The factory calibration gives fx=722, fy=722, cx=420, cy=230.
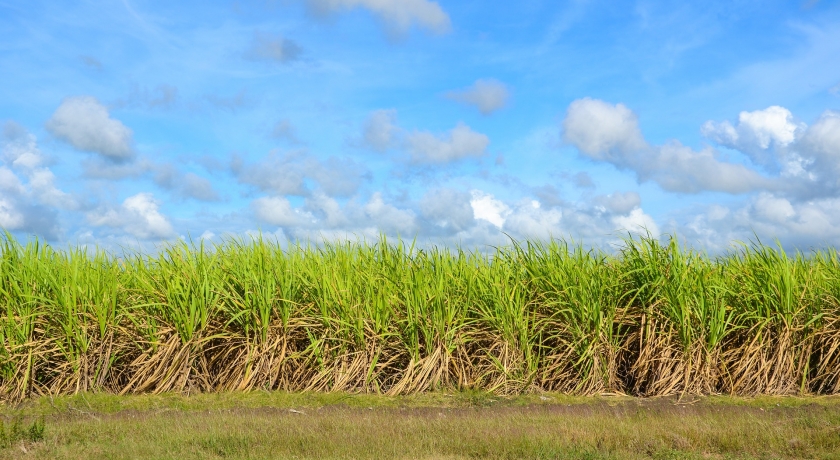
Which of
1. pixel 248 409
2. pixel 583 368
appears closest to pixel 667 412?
pixel 583 368

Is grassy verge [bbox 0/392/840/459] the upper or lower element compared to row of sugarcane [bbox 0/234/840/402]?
lower

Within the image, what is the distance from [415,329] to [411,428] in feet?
6.66

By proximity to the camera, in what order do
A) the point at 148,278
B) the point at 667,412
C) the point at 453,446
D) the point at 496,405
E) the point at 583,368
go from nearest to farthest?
the point at 453,446, the point at 667,412, the point at 496,405, the point at 583,368, the point at 148,278

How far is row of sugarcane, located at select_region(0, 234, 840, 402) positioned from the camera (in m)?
7.30

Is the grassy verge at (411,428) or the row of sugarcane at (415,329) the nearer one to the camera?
the grassy verge at (411,428)

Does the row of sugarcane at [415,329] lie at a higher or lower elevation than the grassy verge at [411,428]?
higher

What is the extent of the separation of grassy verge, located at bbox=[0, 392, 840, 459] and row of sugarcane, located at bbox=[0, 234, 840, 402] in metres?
0.49

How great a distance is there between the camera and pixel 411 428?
5320 mm

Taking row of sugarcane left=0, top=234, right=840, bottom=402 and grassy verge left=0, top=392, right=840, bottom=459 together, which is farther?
row of sugarcane left=0, top=234, right=840, bottom=402

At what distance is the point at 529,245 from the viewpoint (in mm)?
8281

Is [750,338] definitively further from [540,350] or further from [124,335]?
[124,335]

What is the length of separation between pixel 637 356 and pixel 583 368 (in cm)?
77

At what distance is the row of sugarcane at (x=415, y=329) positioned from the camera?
7.30 metres

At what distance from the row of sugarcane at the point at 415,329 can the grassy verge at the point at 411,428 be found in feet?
1.62
